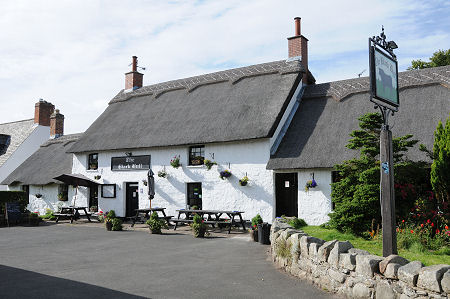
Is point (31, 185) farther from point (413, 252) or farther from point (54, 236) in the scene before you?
point (413, 252)

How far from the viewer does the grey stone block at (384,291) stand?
547 centimetres

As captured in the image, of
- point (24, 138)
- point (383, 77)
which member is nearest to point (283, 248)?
point (383, 77)

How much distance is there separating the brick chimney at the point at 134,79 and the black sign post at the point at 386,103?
68.4 feet

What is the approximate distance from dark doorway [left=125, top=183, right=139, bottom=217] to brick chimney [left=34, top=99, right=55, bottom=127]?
1533 centimetres

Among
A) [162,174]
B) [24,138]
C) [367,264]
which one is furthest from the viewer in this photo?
[24,138]

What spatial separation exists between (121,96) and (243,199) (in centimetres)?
1316

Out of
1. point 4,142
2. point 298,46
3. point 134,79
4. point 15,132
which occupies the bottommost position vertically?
point 4,142

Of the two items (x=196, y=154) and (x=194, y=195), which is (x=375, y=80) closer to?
(x=196, y=154)

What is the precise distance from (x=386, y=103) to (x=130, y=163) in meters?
15.6

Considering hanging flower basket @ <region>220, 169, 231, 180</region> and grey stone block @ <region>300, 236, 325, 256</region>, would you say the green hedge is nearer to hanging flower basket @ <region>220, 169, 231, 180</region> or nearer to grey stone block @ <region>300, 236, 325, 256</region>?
hanging flower basket @ <region>220, 169, 231, 180</region>

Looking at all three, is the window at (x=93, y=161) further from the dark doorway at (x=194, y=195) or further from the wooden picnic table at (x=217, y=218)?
the wooden picnic table at (x=217, y=218)

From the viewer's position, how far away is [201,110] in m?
20.2

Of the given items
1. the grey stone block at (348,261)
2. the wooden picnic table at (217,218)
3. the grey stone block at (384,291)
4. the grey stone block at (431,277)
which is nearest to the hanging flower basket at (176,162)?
the wooden picnic table at (217,218)

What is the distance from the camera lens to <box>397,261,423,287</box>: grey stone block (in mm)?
5109
